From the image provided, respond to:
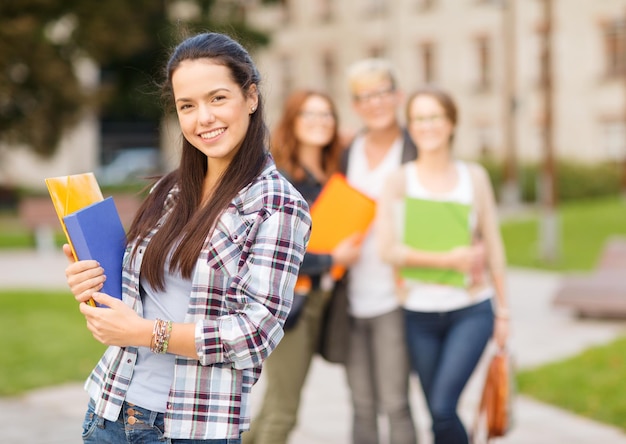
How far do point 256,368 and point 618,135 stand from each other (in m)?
35.0

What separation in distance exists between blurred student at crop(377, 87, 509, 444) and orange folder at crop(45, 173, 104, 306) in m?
2.03

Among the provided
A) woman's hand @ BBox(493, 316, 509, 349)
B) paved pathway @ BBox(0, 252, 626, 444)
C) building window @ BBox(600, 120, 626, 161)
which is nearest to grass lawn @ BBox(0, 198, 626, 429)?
paved pathway @ BBox(0, 252, 626, 444)

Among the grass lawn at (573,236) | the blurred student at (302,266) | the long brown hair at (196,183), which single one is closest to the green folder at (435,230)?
the blurred student at (302,266)

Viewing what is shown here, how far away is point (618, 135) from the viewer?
116ft

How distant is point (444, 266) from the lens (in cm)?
421

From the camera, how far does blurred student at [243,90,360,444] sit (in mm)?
4367

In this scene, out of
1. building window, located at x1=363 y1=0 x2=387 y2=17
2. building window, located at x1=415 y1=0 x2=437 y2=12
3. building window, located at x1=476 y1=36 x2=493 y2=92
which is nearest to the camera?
building window, located at x1=476 y1=36 x2=493 y2=92

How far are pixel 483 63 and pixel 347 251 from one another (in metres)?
36.0

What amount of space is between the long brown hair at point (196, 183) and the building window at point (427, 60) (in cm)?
3885

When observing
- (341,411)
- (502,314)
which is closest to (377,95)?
(502,314)

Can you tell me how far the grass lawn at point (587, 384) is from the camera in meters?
6.14

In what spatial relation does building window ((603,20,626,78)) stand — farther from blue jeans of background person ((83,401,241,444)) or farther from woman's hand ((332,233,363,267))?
blue jeans of background person ((83,401,241,444))

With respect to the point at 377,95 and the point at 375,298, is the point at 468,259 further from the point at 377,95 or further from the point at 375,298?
the point at 377,95

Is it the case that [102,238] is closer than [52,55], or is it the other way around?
[102,238]
